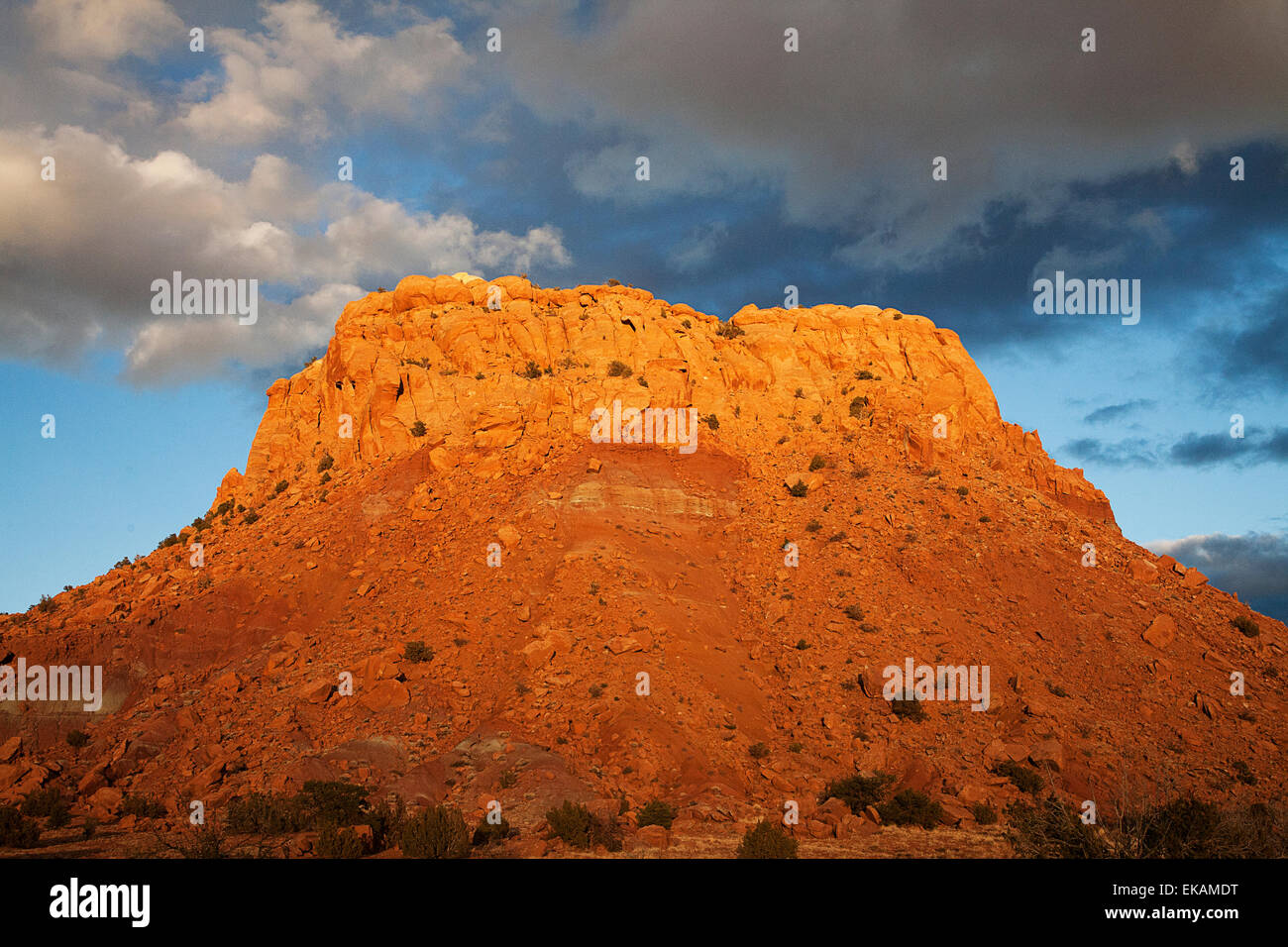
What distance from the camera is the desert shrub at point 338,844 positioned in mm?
16125

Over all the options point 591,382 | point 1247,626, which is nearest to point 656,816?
point 591,382

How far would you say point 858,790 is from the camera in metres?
21.5

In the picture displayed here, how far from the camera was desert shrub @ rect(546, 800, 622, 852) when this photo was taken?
1753 cm

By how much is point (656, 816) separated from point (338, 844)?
7410 mm

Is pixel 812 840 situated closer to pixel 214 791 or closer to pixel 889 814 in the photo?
pixel 889 814

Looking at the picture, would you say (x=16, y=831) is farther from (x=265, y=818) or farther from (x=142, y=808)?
(x=265, y=818)

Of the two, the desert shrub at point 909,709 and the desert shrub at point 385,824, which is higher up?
the desert shrub at point 909,709

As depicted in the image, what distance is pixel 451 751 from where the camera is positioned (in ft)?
75.0

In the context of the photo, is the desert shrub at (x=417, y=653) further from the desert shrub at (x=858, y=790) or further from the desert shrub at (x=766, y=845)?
the desert shrub at (x=858, y=790)

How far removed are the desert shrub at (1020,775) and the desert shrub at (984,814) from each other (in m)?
1.63

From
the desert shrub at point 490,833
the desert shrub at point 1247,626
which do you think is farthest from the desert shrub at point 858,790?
the desert shrub at point 1247,626

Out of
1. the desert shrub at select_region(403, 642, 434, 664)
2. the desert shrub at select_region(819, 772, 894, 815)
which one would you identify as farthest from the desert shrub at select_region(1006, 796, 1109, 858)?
the desert shrub at select_region(403, 642, 434, 664)

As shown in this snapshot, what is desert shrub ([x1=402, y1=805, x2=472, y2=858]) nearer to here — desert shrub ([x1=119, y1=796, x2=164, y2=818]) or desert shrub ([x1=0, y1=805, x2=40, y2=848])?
desert shrub ([x1=119, y1=796, x2=164, y2=818])
